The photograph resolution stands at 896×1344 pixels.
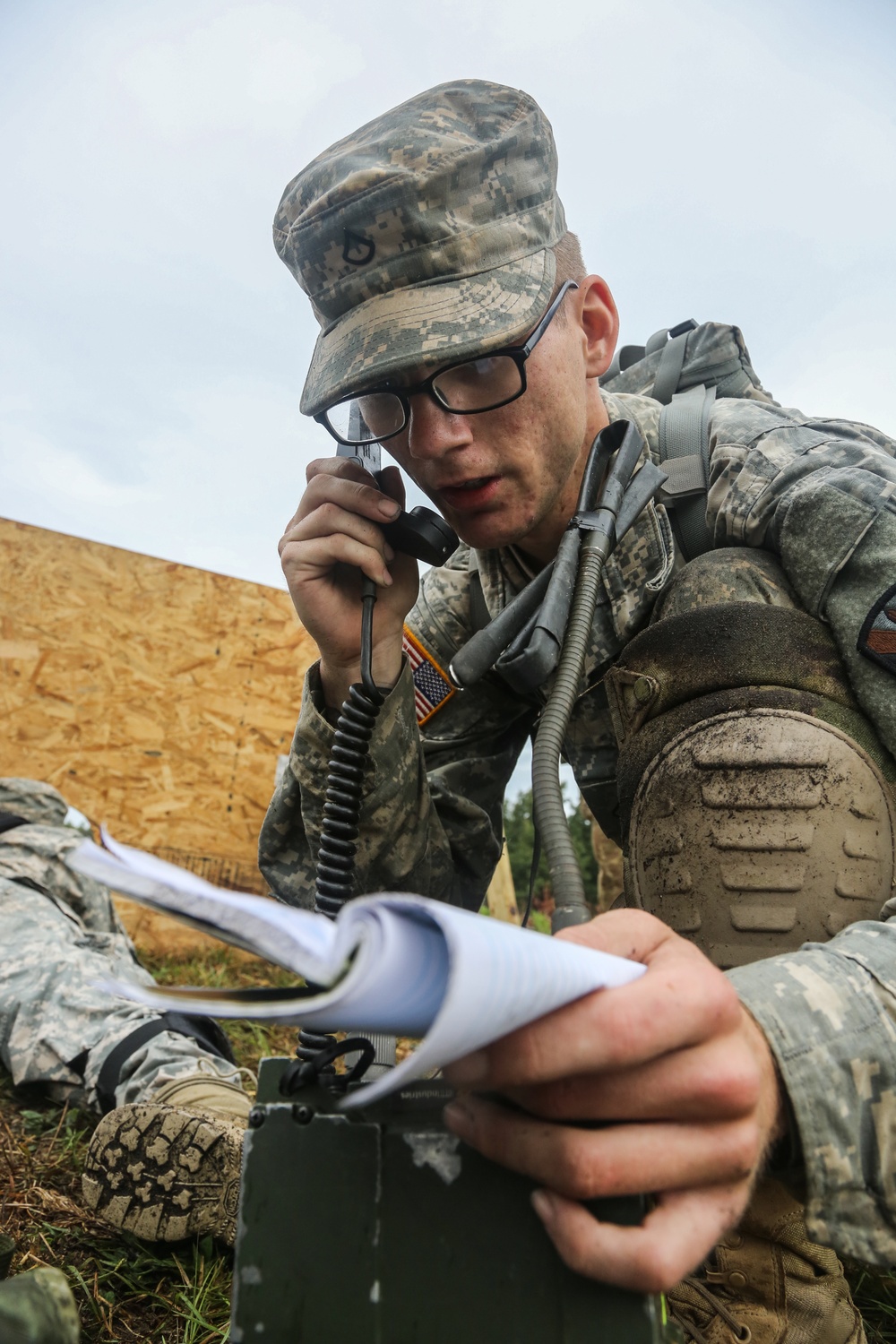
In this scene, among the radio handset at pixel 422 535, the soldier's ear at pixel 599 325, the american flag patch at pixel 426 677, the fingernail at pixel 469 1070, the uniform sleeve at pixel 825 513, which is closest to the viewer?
the fingernail at pixel 469 1070

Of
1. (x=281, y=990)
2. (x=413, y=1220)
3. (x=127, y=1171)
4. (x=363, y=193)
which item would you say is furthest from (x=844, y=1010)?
(x=363, y=193)

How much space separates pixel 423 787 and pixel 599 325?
110 centimetres

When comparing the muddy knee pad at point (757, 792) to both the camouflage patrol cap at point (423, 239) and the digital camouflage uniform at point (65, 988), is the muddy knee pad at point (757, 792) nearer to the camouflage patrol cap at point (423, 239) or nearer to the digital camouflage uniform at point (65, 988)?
the camouflage patrol cap at point (423, 239)

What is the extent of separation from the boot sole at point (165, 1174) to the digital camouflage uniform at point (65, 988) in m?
0.28

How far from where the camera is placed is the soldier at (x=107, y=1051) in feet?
4.82

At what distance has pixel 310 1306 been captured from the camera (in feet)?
2.21

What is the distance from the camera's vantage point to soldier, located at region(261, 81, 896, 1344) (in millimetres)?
622

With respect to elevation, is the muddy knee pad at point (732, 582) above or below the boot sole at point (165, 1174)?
above

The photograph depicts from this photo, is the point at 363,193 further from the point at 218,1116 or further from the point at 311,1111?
the point at 218,1116

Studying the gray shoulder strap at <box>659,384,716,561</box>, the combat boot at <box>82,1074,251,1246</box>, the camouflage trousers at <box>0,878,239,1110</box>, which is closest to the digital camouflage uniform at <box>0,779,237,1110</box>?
the camouflage trousers at <box>0,878,239,1110</box>

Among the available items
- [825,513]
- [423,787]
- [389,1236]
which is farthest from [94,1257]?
[825,513]

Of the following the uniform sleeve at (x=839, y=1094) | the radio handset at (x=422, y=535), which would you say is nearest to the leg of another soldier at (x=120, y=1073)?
the uniform sleeve at (x=839, y=1094)

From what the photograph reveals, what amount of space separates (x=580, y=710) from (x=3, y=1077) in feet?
6.11

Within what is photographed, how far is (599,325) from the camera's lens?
1.98m
